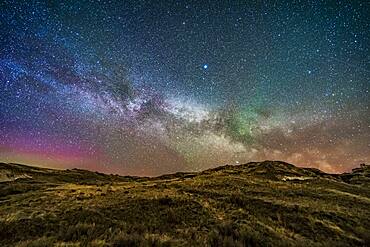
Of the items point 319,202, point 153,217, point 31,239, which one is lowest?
point 31,239

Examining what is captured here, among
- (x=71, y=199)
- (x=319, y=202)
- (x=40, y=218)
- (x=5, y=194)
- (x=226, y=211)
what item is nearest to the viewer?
(x=40, y=218)

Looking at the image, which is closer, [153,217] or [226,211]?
[153,217]

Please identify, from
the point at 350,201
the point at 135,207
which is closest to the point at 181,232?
the point at 135,207

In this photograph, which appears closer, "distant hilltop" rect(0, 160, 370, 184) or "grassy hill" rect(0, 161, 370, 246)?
"grassy hill" rect(0, 161, 370, 246)

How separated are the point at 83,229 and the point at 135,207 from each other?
18.2 feet

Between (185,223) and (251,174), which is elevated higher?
(251,174)

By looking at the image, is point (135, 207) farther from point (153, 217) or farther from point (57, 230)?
point (57, 230)

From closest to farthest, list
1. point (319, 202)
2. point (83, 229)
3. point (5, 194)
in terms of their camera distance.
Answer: point (83, 229) < point (319, 202) < point (5, 194)

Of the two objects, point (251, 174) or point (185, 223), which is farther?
point (251, 174)

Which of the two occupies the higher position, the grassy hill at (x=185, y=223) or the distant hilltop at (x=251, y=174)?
the distant hilltop at (x=251, y=174)

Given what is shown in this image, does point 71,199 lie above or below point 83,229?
above

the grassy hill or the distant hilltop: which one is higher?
the distant hilltop

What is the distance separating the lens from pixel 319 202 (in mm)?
25312

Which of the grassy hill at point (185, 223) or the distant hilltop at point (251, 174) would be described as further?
the distant hilltop at point (251, 174)
